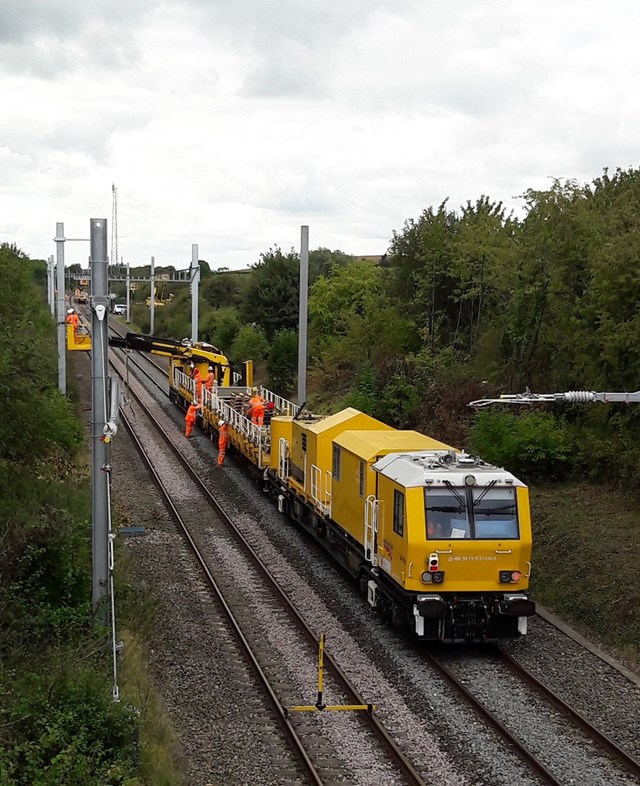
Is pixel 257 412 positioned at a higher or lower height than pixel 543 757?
higher

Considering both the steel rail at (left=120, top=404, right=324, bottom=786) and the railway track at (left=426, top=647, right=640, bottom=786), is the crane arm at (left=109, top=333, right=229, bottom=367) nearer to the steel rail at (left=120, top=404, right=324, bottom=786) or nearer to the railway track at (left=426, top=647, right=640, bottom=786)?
the steel rail at (left=120, top=404, right=324, bottom=786)

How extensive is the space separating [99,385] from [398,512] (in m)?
4.98

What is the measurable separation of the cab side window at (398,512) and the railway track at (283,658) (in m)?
2.17

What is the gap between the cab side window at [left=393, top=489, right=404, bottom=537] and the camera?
46.9 feet

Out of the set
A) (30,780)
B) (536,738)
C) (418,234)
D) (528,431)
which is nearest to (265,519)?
(528,431)

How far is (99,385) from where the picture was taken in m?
12.3

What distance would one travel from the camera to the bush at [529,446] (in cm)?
2169

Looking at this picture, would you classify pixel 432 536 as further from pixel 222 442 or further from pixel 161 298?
pixel 161 298

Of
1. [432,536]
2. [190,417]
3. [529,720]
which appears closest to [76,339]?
[190,417]

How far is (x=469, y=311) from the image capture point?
3609 cm

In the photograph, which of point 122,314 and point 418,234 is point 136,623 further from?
point 122,314

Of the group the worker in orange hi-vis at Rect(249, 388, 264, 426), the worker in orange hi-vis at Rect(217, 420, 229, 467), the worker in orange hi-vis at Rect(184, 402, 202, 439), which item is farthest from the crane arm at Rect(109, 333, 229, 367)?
A: the worker in orange hi-vis at Rect(249, 388, 264, 426)

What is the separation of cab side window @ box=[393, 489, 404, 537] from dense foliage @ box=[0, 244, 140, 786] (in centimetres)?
467

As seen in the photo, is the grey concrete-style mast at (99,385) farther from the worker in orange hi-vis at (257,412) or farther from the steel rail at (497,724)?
the worker in orange hi-vis at (257,412)
